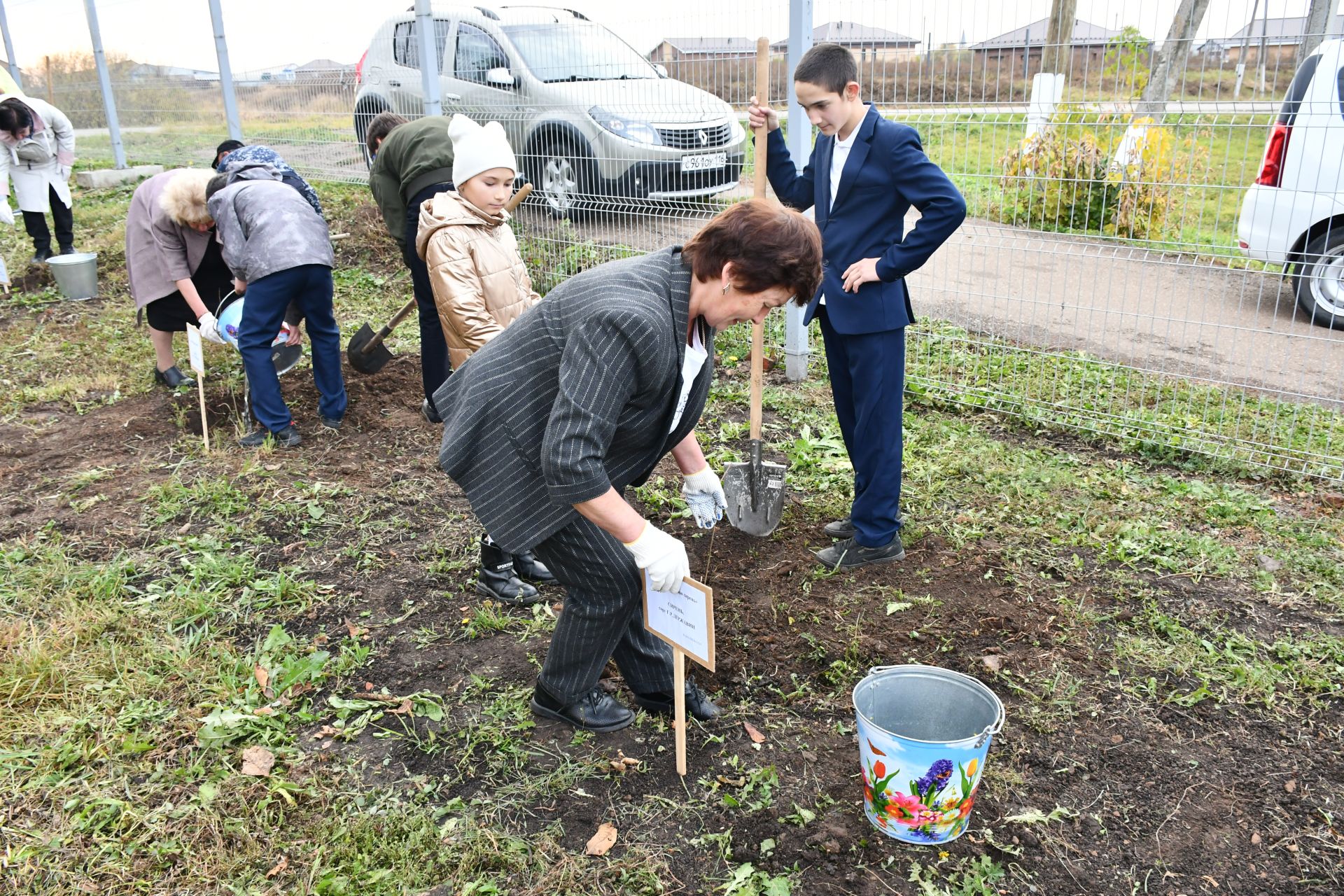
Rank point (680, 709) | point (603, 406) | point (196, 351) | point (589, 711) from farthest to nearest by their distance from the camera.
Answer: point (196, 351), point (589, 711), point (680, 709), point (603, 406)

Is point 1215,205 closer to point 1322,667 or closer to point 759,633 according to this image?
point 1322,667

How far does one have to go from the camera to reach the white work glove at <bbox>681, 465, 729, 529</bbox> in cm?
274

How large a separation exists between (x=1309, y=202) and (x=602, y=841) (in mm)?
4819

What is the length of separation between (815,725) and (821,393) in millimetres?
2817

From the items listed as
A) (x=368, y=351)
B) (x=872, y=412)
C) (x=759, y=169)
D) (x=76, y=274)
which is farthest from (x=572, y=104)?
(x=76, y=274)

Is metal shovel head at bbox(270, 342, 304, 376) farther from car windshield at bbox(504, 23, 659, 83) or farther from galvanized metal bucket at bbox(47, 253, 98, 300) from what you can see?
galvanized metal bucket at bbox(47, 253, 98, 300)

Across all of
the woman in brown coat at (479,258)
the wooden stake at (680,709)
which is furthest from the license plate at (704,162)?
the wooden stake at (680,709)

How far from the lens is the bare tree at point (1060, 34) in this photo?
13.5 feet

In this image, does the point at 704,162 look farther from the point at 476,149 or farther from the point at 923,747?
the point at 923,747

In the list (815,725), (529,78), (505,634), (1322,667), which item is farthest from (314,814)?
(529,78)

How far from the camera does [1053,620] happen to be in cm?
313

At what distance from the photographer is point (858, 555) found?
349 cm

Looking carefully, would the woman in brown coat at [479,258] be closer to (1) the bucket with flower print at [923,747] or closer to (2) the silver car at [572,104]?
(1) the bucket with flower print at [923,747]

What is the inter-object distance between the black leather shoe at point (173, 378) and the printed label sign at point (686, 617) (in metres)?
4.37
